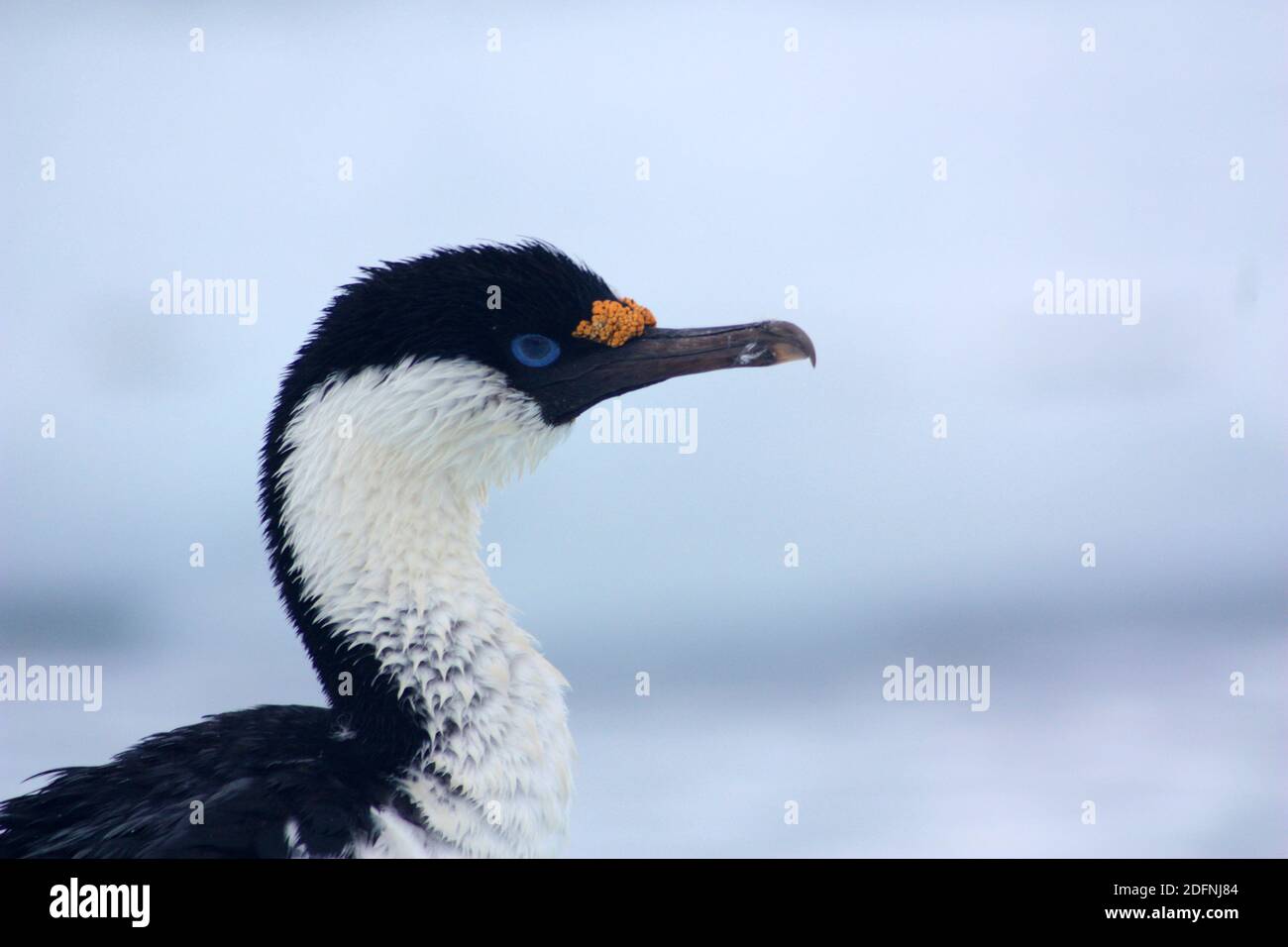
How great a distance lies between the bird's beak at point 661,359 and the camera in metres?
3.21

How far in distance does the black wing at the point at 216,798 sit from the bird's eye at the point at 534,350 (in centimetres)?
97

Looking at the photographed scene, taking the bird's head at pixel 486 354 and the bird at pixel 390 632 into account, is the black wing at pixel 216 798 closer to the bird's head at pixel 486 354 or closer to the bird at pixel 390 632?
the bird at pixel 390 632

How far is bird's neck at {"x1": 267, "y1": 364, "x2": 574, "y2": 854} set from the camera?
2.83 meters

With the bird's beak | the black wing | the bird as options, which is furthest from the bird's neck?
the bird's beak

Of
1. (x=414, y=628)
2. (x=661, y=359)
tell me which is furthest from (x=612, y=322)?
(x=414, y=628)

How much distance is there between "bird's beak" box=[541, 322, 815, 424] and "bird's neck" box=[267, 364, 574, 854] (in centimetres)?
33

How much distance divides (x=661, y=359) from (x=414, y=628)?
930 mm

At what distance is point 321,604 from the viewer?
116 inches

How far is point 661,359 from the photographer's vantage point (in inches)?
128

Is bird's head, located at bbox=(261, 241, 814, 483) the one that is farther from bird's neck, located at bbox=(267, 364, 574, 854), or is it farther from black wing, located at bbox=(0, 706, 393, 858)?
black wing, located at bbox=(0, 706, 393, 858)

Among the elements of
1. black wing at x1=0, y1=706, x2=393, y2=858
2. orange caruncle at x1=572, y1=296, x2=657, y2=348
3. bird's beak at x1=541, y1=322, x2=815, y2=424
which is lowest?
black wing at x1=0, y1=706, x2=393, y2=858

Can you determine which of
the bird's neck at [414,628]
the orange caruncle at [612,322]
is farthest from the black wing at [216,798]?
the orange caruncle at [612,322]

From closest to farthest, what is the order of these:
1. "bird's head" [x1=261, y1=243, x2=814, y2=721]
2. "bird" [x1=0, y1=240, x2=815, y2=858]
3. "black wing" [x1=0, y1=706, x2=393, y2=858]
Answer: "black wing" [x1=0, y1=706, x2=393, y2=858]
"bird" [x1=0, y1=240, x2=815, y2=858]
"bird's head" [x1=261, y1=243, x2=814, y2=721]
